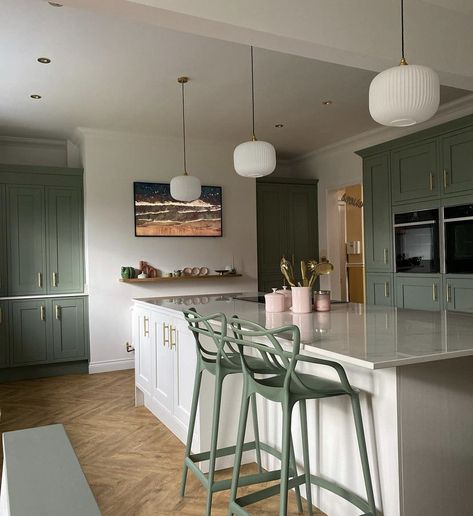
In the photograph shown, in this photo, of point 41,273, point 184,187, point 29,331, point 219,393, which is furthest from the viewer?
point 41,273

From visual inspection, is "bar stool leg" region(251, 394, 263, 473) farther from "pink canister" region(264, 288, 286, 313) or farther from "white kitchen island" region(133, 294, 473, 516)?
"pink canister" region(264, 288, 286, 313)

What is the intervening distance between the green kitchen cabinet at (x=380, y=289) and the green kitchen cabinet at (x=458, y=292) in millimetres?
651

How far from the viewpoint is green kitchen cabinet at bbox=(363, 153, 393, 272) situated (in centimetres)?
478

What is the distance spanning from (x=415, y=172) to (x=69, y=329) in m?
3.85

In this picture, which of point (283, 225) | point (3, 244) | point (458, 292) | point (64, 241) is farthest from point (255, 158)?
point (283, 225)

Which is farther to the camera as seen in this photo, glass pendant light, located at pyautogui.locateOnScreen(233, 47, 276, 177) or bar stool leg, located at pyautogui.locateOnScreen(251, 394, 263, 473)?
glass pendant light, located at pyautogui.locateOnScreen(233, 47, 276, 177)

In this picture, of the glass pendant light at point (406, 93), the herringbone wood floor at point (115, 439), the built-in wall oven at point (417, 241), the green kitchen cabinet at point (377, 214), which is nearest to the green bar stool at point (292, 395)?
the herringbone wood floor at point (115, 439)

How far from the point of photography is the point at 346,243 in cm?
734

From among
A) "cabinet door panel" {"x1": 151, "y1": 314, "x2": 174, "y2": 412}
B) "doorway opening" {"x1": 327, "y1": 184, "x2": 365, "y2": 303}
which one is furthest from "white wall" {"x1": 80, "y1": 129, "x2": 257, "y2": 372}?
"cabinet door panel" {"x1": 151, "y1": 314, "x2": 174, "y2": 412}

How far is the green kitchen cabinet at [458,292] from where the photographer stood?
3957 mm

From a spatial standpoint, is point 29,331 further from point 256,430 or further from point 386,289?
point 386,289

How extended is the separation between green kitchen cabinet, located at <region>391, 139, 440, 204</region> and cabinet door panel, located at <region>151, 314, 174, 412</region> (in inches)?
104

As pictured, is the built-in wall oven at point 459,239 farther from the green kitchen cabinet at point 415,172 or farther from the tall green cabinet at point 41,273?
the tall green cabinet at point 41,273

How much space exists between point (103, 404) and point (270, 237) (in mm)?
3215
